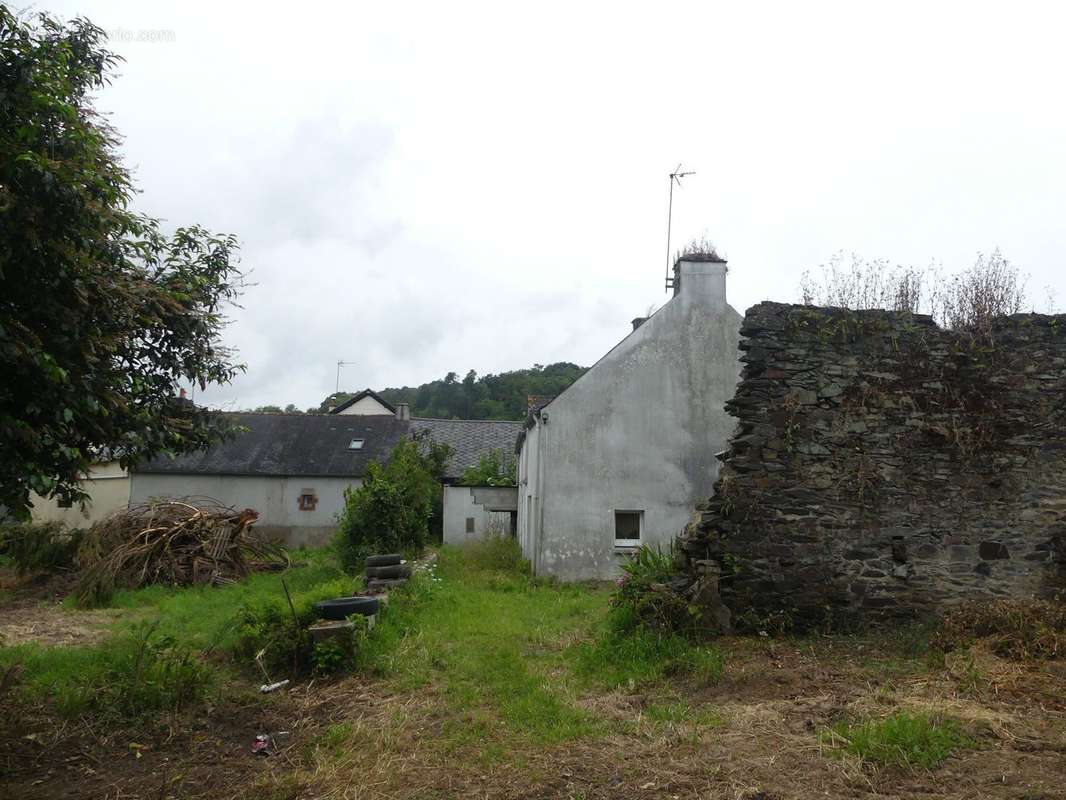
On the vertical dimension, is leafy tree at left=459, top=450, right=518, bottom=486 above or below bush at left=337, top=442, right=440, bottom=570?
above

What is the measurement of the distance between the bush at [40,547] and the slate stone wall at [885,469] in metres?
15.4

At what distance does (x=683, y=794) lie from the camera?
4699 mm

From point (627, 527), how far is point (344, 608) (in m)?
8.98

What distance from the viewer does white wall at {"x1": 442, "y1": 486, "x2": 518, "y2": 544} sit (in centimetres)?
2355

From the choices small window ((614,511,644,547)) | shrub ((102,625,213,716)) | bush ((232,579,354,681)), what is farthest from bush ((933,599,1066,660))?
small window ((614,511,644,547))

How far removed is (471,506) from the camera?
947 inches

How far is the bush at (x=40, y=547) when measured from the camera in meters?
17.0

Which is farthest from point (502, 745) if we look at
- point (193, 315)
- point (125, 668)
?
point (193, 315)

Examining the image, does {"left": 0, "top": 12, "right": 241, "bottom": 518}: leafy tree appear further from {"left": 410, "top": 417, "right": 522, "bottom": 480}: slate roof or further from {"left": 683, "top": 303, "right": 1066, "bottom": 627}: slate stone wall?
{"left": 410, "top": 417, "right": 522, "bottom": 480}: slate roof

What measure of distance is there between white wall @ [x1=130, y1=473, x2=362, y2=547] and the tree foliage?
72.4ft

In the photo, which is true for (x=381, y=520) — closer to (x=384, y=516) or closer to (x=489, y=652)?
(x=384, y=516)

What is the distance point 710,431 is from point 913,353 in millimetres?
7685

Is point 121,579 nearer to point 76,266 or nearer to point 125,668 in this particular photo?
point 125,668

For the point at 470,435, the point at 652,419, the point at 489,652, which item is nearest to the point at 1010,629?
the point at 489,652
